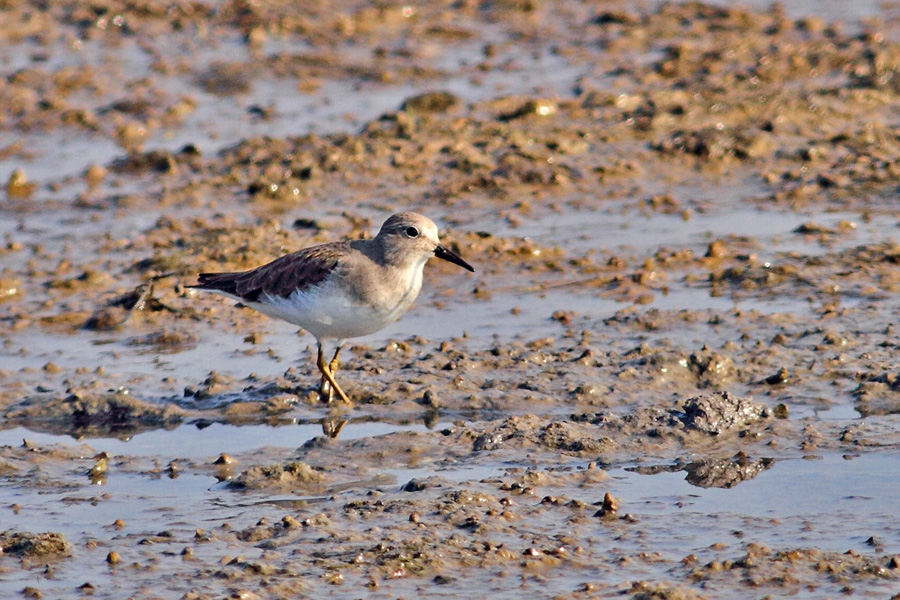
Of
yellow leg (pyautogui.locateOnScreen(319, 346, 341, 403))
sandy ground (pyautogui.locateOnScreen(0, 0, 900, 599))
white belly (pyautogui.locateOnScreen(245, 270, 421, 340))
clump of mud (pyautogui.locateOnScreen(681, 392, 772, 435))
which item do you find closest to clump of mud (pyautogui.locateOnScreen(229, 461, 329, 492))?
sandy ground (pyautogui.locateOnScreen(0, 0, 900, 599))

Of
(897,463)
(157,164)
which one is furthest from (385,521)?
(157,164)

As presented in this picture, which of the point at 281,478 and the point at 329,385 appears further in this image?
the point at 329,385

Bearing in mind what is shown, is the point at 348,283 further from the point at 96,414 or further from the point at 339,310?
the point at 96,414

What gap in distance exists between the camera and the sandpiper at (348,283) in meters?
7.75

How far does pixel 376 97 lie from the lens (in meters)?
13.8

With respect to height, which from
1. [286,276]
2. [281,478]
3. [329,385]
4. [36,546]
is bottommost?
[36,546]

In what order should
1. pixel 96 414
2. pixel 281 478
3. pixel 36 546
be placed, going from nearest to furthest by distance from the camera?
1. pixel 36 546
2. pixel 281 478
3. pixel 96 414

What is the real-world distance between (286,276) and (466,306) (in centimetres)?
174

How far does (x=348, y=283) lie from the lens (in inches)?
305

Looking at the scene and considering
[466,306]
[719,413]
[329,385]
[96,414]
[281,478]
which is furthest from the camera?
[466,306]

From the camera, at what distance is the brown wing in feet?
26.0

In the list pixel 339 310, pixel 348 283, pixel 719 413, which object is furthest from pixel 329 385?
pixel 719 413

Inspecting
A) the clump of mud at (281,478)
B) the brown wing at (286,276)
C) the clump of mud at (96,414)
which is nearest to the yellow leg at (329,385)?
the brown wing at (286,276)

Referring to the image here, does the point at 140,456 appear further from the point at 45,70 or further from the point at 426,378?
the point at 45,70
